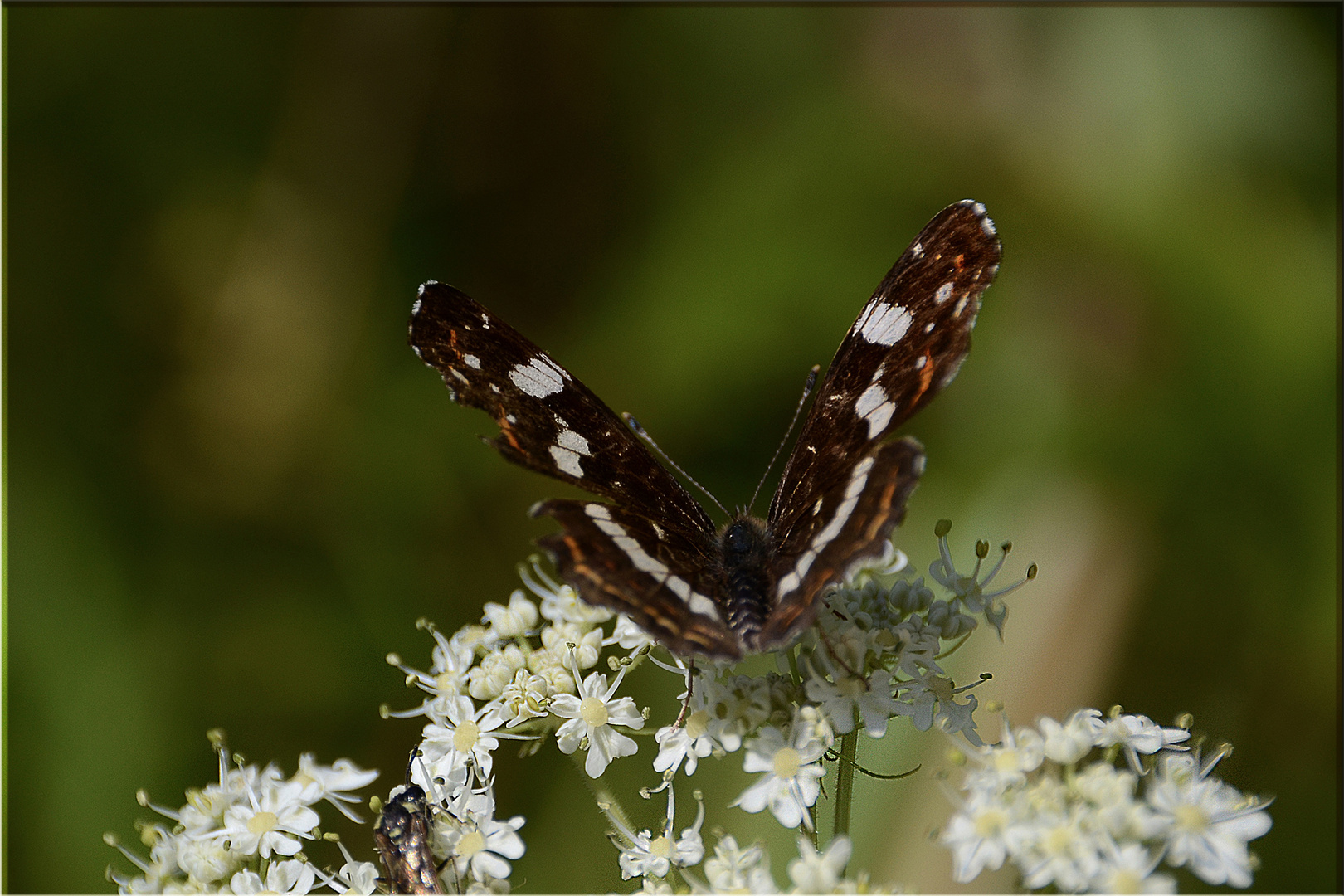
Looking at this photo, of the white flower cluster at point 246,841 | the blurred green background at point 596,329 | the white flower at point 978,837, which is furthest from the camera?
the blurred green background at point 596,329

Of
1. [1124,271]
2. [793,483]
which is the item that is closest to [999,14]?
[1124,271]

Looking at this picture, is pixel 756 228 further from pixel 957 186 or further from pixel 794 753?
pixel 794 753

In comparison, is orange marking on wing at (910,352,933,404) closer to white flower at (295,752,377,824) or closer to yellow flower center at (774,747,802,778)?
yellow flower center at (774,747,802,778)

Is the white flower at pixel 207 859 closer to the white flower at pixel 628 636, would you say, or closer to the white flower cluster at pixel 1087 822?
the white flower at pixel 628 636

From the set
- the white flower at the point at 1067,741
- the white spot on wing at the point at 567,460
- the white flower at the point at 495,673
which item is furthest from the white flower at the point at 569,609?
the white flower at the point at 1067,741

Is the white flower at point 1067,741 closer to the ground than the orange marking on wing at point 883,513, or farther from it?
closer to the ground

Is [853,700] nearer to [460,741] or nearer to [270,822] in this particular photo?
[460,741]

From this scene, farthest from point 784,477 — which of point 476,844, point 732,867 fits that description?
point 476,844
